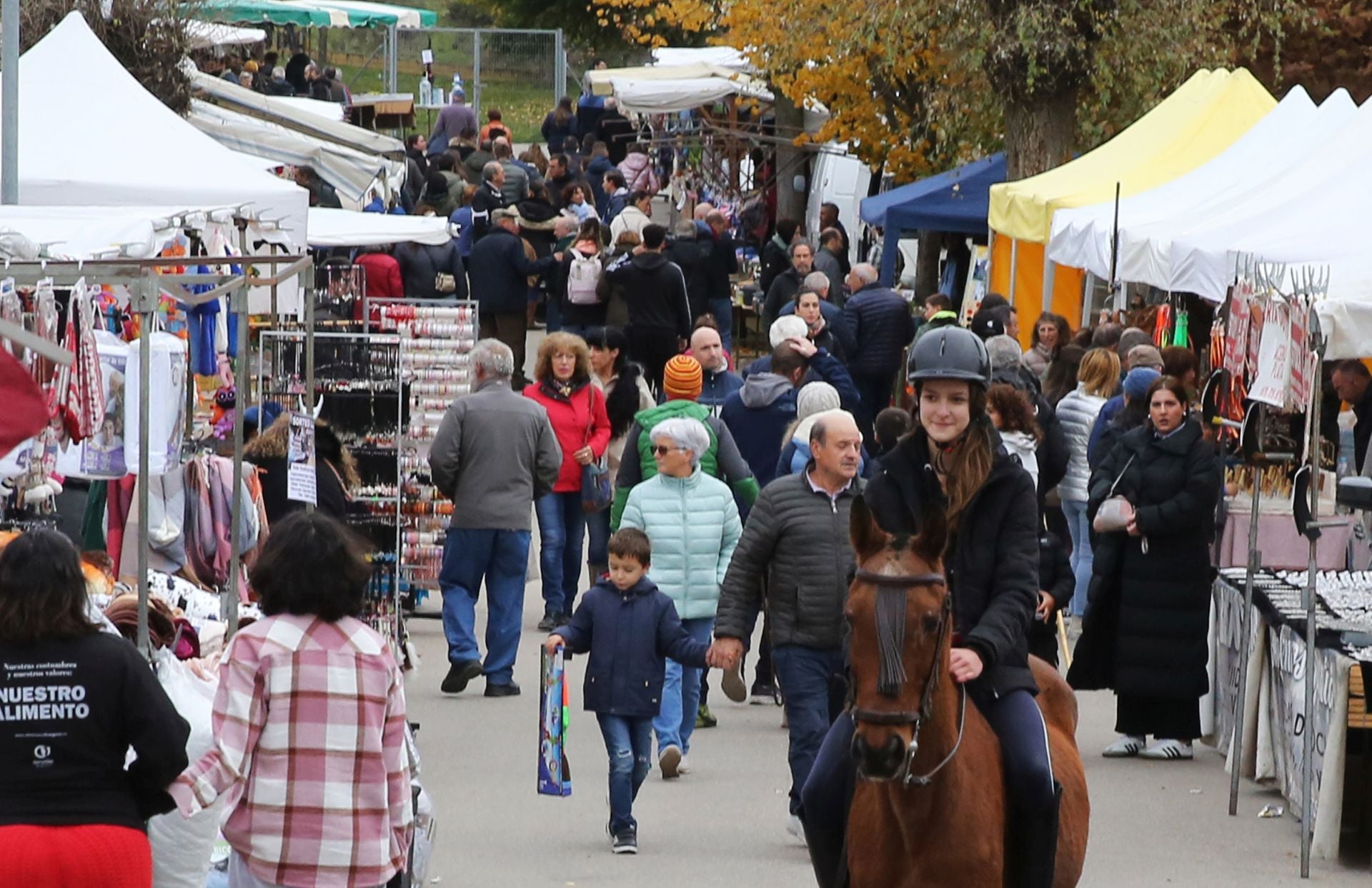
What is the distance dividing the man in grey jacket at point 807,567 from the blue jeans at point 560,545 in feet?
15.4

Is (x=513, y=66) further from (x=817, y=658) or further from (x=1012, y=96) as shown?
(x=817, y=658)

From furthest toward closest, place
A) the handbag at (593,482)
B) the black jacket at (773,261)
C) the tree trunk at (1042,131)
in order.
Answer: the black jacket at (773,261)
the tree trunk at (1042,131)
the handbag at (593,482)

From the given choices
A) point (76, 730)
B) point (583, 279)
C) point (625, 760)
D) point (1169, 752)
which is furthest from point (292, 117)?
point (76, 730)

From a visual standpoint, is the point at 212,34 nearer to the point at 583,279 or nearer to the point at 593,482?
the point at 583,279

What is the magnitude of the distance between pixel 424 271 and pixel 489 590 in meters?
10.4

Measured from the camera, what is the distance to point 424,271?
892 inches

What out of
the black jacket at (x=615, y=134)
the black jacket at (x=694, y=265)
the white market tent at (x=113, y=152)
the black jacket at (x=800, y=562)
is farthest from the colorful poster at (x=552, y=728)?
the black jacket at (x=615, y=134)

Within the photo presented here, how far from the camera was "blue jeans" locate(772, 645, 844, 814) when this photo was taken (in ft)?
29.7

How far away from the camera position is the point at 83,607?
229 inches

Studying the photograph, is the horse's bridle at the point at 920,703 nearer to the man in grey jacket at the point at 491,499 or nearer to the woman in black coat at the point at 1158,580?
the woman in black coat at the point at 1158,580

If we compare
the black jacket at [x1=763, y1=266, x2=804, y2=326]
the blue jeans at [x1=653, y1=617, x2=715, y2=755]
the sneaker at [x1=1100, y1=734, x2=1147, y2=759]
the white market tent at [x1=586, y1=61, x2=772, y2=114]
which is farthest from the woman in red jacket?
the white market tent at [x1=586, y1=61, x2=772, y2=114]

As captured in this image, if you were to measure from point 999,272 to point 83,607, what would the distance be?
18.7 metres

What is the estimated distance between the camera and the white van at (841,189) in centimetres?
3262

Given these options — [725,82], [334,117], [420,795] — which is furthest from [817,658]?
[725,82]
